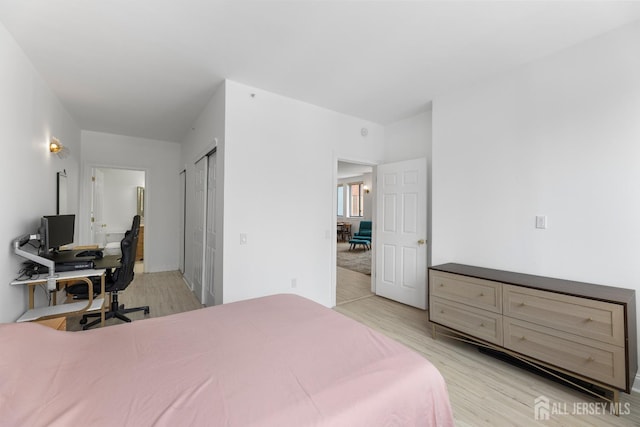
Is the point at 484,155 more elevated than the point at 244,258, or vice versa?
→ the point at 484,155

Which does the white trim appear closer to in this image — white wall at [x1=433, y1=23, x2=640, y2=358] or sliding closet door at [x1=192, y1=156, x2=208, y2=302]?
white wall at [x1=433, y1=23, x2=640, y2=358]

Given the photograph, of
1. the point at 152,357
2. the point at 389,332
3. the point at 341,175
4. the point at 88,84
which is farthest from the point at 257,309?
the point at 341,175

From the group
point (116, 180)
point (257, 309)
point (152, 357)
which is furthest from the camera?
point (116, 180)

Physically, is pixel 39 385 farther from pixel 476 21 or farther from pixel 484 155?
pixel 484 155

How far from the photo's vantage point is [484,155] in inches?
110

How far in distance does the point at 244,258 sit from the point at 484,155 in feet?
9.04

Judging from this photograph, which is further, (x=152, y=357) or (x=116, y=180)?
(x=116, y=180)

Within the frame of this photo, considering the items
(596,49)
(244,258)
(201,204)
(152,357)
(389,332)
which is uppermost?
(596,49)

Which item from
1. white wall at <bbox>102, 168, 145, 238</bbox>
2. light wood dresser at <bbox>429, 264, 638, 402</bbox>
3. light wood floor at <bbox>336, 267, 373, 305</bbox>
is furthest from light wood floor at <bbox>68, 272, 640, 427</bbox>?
white wall at <bbox>102, 168, 145, 238</bbox>

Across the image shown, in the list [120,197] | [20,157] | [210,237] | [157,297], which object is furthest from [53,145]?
[120,197]

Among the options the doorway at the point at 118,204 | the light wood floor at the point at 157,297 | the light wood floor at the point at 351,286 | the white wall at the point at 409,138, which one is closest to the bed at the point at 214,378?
the light wood floor at the point at 157,297

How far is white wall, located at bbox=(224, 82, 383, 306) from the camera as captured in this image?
2857mm

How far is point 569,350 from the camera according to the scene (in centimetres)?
190

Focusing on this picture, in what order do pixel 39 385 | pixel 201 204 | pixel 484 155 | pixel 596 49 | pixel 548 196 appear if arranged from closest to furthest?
1. pixel 39 385
2. pixel 596 49
3. pixel 548 196
4. pixel 484 155
5. pixel 201 204
